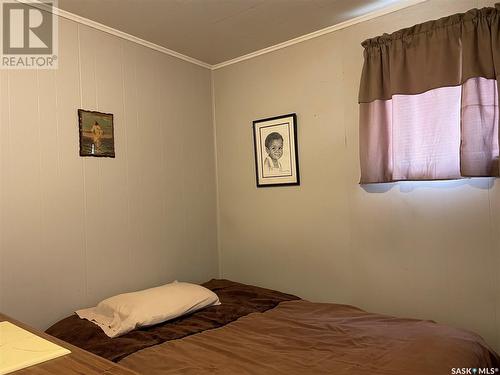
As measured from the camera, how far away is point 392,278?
7.84 ft

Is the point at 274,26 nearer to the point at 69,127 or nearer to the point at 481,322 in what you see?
the point at 69,127

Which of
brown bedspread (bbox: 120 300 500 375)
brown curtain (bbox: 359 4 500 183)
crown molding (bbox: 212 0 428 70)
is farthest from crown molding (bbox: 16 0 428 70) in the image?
brown bedspread (bbox: 120 300 500 375)

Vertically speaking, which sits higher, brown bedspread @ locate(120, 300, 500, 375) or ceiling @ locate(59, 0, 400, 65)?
ceiling @ locate(59, 0, 400, 65)

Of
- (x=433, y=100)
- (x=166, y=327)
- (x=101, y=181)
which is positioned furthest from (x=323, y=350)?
(x=101, y=181)

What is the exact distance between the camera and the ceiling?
2260 mm

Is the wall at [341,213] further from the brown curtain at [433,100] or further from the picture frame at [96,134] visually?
the picture frame at [96,134]

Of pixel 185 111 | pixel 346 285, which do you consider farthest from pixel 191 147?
pixel 346 285

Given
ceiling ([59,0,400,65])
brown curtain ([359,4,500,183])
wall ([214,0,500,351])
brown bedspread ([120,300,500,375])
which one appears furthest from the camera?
ceiling ([59,0,400,65])

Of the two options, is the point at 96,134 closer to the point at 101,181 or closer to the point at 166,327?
the point at 101,181

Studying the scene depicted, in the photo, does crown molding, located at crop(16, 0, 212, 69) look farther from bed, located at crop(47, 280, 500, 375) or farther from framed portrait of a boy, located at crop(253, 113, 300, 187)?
bed, located at crop(47, 280, 500, 375)

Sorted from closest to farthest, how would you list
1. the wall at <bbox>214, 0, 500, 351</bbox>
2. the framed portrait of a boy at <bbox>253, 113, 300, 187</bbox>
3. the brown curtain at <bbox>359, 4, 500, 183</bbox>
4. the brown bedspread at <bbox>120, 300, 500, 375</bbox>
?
the brown bedspread at <bbox>120, 300, 500, 375</bbox>, the brown curtain at <bbox>359, 4, 500, 183</bbox>, the wall at <bbox>214, 0, 500, 351</bbox>, the framed portrait of a boy at <bbox>253, 113, 300, 187</bbox>

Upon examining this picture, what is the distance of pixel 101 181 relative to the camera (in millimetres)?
2445

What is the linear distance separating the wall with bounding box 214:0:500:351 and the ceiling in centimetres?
16

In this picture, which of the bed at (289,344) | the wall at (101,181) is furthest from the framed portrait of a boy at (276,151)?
the bed at (289,344)
